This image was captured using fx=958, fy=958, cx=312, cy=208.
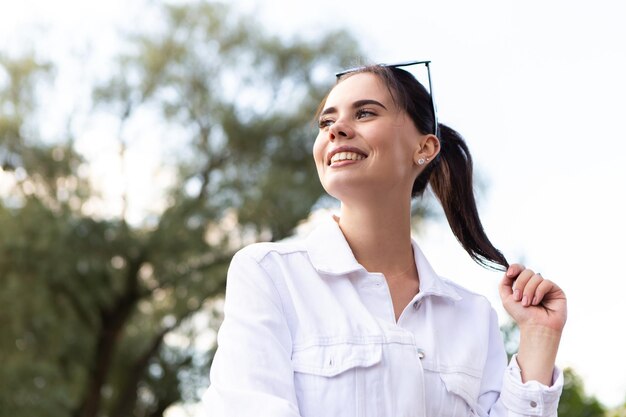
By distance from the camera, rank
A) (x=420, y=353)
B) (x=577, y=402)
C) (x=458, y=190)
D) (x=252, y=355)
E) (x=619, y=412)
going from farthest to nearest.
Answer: (x=577, y=402) → (x=619, y=412) → (x=458, y=190) → (x=420, y=353) → (x=252, y=355)

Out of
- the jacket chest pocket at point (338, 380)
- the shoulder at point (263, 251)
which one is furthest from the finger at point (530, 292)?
the shoulder at point (263, 251)

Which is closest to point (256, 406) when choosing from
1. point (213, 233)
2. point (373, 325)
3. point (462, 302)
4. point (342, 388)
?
point (342, 388)

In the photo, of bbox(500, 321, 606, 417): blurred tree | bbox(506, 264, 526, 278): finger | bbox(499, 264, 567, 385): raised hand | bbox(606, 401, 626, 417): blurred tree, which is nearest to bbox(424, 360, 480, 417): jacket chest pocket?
bbox(499, 264, 567, 385): raised hand

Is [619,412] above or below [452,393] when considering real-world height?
below

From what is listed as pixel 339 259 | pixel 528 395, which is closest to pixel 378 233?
pixel 339 259

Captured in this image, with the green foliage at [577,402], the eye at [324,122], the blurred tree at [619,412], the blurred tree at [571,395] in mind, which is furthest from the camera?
the blurred tree at [619,412]

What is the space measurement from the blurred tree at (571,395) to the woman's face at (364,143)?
111 centimetres

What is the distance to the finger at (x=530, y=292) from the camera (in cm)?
192

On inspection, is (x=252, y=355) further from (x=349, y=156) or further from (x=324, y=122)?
(x=324, y=122)

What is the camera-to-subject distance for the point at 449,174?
2217mm

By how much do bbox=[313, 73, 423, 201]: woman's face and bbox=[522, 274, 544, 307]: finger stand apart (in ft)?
1.02

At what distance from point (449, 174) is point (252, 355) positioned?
2.50 feet

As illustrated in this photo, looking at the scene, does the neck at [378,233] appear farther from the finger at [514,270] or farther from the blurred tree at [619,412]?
the blurred tree at [619,412]

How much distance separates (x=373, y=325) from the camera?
1795 millimetres
